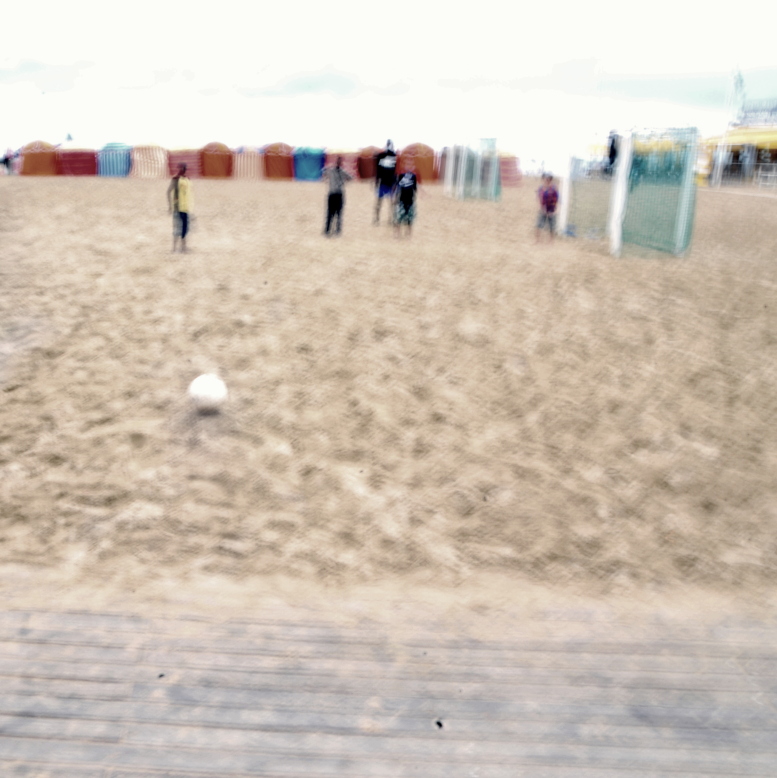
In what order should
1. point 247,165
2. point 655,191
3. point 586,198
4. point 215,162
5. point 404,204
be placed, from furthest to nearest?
point 247,165 < point 215,162 < point 586,198 < point 404,204 < point 655,191

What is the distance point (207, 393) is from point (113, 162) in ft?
101

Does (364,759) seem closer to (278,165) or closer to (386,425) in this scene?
(386,425)

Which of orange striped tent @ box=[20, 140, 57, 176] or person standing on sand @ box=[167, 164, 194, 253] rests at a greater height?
orange striped tent @ box=[20, 140, 57, 176]

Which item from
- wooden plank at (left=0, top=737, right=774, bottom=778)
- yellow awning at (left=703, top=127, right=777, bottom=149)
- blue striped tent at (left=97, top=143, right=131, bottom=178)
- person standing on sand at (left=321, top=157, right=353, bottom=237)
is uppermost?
yellow awning at (left=703, top=127, right=777, bottom=149)

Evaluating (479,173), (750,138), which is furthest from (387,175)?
(750,138)

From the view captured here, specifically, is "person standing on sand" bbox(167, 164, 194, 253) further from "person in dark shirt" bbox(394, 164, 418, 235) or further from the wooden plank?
the wooden plank

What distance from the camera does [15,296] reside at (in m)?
9.43

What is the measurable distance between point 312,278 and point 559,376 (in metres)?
3.61

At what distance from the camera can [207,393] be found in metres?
6.64

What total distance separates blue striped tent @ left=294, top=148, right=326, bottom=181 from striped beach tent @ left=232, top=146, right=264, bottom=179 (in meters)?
1.55

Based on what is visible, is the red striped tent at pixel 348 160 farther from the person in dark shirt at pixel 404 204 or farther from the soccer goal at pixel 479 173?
the person in dark shirt at pixel 404 204

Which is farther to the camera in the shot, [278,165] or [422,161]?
[422,161]

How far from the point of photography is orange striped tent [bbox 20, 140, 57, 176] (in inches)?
1334

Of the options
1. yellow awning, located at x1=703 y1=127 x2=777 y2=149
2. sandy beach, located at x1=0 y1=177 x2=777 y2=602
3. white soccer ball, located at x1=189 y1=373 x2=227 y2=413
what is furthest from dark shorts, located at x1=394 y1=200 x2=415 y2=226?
yellow awning, located at x1=703 y1=127 x2=777 y2=149
